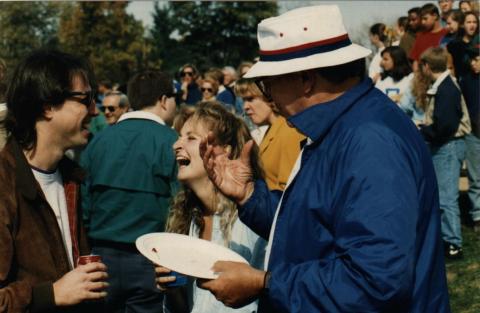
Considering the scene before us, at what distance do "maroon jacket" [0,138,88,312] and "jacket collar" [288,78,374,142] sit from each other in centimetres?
124

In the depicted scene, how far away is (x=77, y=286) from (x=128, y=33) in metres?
58.9

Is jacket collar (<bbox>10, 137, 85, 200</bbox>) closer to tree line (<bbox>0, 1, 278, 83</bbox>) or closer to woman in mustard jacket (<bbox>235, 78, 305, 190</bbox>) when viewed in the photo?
woman in mustard jacket (<bbox>235, 78, 305, 190</bbox>)

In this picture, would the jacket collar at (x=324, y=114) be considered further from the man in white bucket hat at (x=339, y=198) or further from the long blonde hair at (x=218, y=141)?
the long blonde hair at (x=218, y=141)

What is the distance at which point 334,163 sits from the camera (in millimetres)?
2500

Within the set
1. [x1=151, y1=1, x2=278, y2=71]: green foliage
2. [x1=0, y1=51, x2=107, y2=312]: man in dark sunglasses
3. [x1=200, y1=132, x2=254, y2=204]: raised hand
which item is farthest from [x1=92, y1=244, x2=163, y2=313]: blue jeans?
[x1=151, y1=1, x2=278, y2=71]: green foliage

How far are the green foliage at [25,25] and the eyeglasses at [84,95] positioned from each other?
48.0 metres

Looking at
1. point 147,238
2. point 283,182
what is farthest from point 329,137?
point 283,182

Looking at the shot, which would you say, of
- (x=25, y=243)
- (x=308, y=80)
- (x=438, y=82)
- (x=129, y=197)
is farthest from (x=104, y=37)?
(x=308, y=80)

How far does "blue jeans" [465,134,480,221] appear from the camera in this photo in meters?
8.87

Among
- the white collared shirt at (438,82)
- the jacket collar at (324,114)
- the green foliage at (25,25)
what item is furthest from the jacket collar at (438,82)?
the green foliage at (25,25)

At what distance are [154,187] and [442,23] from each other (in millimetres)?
8900

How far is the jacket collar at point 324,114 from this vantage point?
2.60 metres

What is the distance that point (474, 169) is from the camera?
8.98 metres

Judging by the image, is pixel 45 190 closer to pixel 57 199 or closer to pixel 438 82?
pixel 57 199
